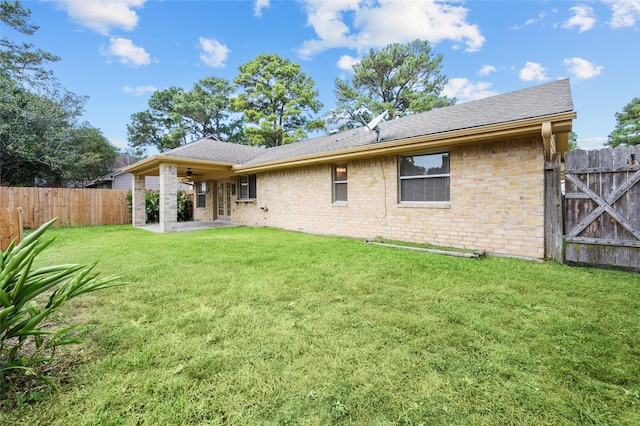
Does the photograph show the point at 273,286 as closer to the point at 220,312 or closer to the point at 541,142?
the point at 220,312

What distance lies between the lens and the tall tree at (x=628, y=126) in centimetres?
1949

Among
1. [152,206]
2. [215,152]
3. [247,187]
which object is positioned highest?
[215,152]

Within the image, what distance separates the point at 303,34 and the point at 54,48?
15480 millimetres

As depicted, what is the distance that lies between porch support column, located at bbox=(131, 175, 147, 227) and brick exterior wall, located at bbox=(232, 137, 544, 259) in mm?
7459

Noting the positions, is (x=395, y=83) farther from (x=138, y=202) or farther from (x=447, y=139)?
(x=138, y=202)

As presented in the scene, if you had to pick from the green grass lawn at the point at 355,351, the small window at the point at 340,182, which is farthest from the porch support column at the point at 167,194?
the green grass lawn at the point at 355,351

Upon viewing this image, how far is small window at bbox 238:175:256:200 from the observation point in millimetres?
11781

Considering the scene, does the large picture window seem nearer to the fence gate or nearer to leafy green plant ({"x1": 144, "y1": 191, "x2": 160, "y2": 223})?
the fence gate

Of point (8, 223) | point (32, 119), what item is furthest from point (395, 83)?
point (32, 119)

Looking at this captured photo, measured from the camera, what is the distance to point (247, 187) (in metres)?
12.1

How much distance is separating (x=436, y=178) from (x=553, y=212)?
7.53 feet

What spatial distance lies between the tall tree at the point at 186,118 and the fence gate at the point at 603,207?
92.5 feet

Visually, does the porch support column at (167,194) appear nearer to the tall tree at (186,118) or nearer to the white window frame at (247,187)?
the white window frame at (247,187)

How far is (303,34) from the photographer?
15.1m
